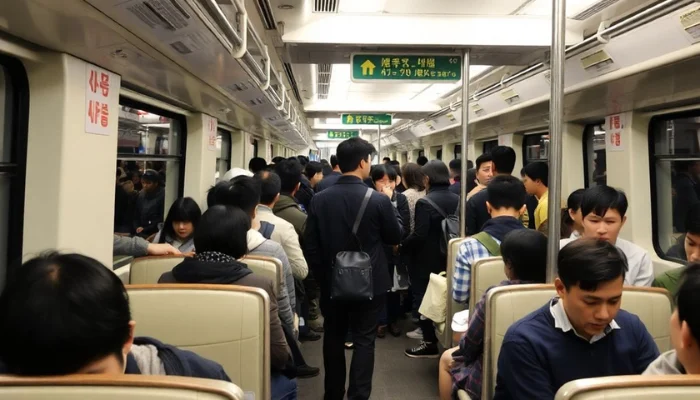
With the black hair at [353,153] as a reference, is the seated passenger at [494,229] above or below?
below

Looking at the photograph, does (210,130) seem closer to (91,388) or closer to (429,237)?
(429,237)

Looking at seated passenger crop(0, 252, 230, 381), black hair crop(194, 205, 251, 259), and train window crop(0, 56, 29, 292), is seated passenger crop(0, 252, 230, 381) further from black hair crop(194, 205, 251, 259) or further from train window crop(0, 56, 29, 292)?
train window crop(0, 56, 29, 292)

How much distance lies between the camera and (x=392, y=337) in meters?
5.18

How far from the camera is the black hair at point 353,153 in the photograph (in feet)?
10.8

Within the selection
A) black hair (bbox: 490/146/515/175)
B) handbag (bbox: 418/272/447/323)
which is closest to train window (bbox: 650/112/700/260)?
black hair (bbox: 490/146/515/175)

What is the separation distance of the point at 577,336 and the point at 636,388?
573mm

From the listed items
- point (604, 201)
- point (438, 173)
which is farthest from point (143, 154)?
point (604, 201)

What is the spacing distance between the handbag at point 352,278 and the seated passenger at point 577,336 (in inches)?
57.4

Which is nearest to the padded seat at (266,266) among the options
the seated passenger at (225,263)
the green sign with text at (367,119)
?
the seated passenger at (225,263)

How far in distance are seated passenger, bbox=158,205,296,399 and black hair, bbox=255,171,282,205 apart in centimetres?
132

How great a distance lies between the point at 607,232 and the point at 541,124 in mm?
4063

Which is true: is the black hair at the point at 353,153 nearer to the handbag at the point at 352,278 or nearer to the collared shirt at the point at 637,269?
the handbag at the point at 352,278

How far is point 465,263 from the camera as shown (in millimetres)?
3041

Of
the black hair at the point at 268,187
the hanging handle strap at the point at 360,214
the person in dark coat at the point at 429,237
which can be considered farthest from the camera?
the person in dark coat at the point at 429,237
